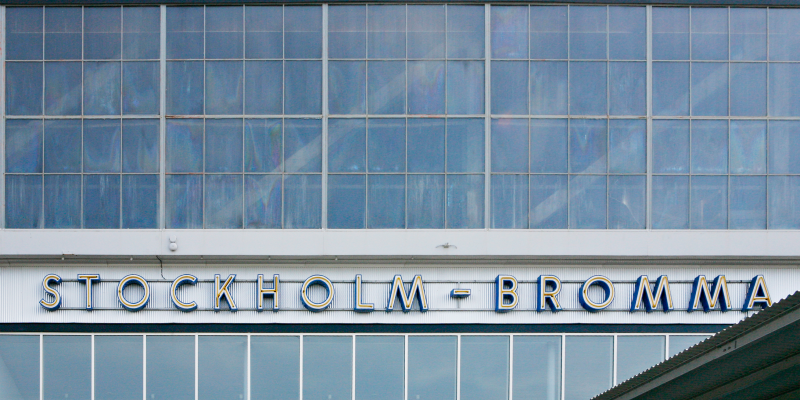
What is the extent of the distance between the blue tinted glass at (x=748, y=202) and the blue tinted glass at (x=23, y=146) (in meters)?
17.1

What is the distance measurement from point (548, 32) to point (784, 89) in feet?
19.7

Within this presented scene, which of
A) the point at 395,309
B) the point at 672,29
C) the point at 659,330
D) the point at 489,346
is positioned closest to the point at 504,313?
the point at 489,346

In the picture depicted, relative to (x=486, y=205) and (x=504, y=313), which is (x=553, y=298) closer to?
(x=504, y=313)

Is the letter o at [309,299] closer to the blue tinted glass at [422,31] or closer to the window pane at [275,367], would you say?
the window pane at [275,367]

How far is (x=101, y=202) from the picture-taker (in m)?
18.9

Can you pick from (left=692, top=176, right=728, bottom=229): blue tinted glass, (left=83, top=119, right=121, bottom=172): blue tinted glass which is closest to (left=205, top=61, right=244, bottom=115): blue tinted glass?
(left=83, top=119, right=121, bottom=172): blue tinted glass

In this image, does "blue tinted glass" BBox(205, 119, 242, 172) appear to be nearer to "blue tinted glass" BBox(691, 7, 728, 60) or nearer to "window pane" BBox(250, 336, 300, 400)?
"window pane" BBox(250, 336, 300, 400)

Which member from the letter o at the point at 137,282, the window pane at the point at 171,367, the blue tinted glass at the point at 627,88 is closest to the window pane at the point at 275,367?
the window pane at the point at 171,367

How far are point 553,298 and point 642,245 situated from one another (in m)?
2.50

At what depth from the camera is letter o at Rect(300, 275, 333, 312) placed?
18750mm

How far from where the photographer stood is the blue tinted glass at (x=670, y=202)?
19.0 m

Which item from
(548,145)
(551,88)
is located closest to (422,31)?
(551,88)

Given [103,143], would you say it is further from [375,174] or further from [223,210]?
[375,174]

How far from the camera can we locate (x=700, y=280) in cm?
1894
